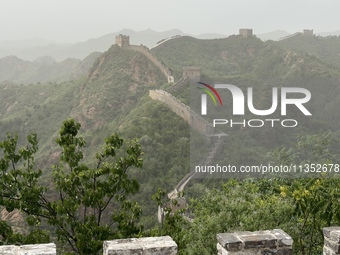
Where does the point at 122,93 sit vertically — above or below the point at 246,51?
below

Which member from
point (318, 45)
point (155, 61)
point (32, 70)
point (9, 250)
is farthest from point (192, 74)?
point (32, 70)

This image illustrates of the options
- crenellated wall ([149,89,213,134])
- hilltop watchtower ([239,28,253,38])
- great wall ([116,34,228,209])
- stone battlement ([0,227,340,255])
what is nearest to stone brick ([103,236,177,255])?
stone battlement ([0,227,340,255])

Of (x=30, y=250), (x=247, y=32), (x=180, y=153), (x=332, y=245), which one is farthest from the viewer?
(x=247, y=32)

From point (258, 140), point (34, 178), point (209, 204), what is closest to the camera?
point (34, 178)

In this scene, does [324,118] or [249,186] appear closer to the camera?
[249,186]

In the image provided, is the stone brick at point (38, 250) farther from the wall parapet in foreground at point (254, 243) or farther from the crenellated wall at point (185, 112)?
the crenellated wall at point (185, 112)

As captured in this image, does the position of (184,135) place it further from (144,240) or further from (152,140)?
(144,240)

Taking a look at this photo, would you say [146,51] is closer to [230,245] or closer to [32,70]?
[230,245]

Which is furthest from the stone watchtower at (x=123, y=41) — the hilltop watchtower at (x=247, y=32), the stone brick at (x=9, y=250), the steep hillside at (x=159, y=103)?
the stone brick at (x=9, y=250)

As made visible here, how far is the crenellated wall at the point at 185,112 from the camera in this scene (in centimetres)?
3091

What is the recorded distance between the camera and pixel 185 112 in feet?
113

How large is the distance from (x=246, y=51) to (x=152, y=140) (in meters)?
35.6

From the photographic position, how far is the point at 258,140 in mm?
26469

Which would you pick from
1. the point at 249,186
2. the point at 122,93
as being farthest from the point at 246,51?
the point at 249,186
